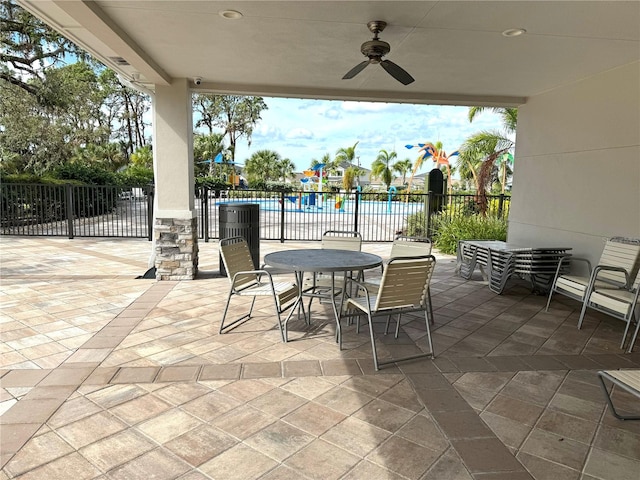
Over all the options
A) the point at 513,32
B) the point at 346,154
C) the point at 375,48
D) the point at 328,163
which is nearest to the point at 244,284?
the point at 375,48

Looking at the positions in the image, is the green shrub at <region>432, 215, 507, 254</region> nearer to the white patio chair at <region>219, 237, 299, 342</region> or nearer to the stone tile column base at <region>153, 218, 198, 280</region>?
the stone tile column base at <region>153, 218, 198, 280</region>

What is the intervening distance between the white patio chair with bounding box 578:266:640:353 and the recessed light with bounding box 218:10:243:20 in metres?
3.67

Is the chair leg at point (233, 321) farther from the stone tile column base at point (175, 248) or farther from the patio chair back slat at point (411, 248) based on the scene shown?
the stone tile column base at point (175, 248)

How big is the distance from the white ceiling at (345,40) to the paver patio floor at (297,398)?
8.20ft

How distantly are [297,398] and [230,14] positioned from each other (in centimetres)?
279

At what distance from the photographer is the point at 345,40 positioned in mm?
3713

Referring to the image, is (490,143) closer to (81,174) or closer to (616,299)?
(616,299)

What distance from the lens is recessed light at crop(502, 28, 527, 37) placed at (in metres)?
3.36

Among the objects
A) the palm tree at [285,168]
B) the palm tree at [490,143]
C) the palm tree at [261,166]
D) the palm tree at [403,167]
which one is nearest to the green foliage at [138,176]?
the palm tree at [261,166]

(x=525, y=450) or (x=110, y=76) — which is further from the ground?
(x=110, y=76)

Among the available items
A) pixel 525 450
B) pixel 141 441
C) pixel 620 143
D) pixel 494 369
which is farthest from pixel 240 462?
pixel 620 143

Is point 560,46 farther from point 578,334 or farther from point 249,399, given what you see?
point 249,399

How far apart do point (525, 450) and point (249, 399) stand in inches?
58.3

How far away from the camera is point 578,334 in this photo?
148 inches
